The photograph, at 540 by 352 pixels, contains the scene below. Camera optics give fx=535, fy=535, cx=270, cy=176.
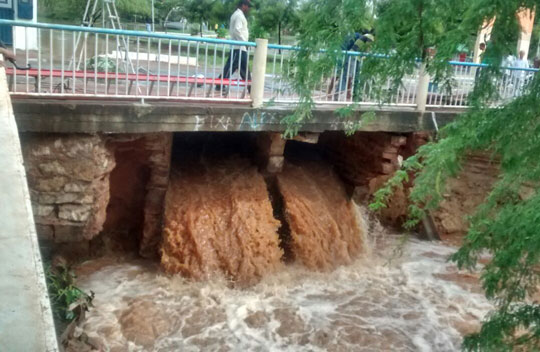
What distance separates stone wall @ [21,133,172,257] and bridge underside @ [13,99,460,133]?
8.1 inches

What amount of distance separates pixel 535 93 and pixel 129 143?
5.57 meters

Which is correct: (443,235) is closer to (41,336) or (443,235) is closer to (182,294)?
(182,294)

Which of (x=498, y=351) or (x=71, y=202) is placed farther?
(x=71, y=202)

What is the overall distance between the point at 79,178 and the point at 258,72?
2579 millimetres

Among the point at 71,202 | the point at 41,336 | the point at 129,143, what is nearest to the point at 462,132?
the point at 41,336

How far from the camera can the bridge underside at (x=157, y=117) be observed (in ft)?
18.6

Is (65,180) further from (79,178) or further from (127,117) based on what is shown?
(127,117)

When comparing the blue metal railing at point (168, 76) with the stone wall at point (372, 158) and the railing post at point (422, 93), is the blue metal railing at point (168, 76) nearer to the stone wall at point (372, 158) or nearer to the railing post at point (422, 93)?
the railing post at point (422, 93)

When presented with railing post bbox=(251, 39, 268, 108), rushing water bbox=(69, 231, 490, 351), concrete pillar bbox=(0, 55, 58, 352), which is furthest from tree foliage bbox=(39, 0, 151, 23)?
concrete pillar bbox=(0, 55, 58, 352)

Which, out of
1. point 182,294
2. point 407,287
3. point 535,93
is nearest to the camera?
point 535,93

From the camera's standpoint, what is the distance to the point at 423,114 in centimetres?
852

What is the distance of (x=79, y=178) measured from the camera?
614cm

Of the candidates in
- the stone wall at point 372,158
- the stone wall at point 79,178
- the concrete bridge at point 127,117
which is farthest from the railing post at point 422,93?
the stone wall at point 79,178

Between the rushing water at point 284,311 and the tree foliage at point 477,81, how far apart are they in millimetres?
3330
